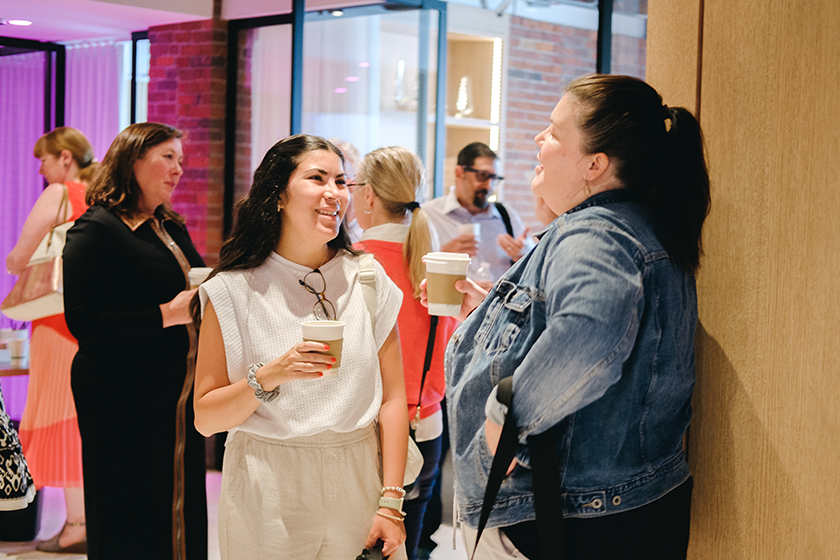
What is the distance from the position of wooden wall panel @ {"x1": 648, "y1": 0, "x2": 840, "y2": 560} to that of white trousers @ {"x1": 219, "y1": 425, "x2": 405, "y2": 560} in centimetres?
84

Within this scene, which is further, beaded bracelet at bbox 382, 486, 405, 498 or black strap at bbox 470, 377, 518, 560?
beaded bracelet at bbox 382, 486, 405, 498

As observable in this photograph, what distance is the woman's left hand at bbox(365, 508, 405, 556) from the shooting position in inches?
69.2

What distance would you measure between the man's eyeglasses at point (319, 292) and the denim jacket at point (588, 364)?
0.48 metres

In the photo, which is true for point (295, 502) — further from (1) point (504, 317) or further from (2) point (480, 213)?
(2) point (480, 213)

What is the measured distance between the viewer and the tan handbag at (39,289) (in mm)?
3736

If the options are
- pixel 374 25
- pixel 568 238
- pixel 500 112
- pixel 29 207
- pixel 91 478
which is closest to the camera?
pixel 568 238

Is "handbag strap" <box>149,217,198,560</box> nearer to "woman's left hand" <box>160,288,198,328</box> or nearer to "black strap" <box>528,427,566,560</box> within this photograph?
"woman's left hand" <box>160,288,198,328</box>

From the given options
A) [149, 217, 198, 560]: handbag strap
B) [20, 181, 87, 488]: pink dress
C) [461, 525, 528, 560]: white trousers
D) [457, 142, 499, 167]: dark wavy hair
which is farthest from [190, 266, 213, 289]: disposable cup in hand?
[457, 142, 499, 167]: dark wavy hair

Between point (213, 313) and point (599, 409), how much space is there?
97 cm

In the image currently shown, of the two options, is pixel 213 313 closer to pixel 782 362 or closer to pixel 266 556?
pixel 266 556

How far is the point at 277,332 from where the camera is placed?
1.84 meters

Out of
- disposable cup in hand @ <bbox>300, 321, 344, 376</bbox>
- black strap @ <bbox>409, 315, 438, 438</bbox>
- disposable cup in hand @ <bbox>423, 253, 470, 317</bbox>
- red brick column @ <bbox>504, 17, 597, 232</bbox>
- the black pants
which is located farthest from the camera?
red brick column @ <bbox>504, 17, 597, 232</bbox>

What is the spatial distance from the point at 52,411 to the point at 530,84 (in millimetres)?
5523

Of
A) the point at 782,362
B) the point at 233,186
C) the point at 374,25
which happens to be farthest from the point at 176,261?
the point at 374,25
